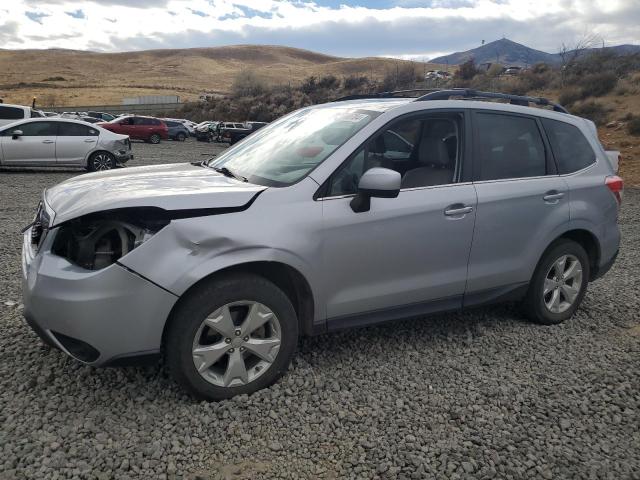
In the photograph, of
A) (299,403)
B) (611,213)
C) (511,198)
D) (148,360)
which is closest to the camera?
(148,360)

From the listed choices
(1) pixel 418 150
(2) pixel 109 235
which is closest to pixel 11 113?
(2) pixel 109 235

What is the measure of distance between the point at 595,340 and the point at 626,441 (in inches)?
59.1

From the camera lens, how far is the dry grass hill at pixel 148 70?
8462 centimetres

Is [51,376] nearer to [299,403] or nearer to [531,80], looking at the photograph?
[299,403]

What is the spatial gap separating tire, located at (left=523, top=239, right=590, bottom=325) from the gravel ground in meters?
0.24

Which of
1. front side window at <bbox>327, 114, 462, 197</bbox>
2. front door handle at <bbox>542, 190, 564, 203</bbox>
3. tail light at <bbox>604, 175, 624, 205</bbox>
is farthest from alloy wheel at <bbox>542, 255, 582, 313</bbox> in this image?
front side window at <bbox>327, 114, 462, 197</bbox>

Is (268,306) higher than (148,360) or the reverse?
higher

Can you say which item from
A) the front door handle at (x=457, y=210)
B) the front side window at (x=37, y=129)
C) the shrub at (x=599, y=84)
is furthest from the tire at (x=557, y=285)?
the shrub at (x=599, y=84)

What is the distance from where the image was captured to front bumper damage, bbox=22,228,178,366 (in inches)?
114

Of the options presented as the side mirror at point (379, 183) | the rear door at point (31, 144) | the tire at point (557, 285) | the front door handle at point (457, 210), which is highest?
the side mirror at point (379, 183)

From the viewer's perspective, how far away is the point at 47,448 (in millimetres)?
2805

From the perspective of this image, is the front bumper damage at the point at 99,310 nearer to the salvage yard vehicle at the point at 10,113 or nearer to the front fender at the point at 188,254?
the front fender at the point at 188,254

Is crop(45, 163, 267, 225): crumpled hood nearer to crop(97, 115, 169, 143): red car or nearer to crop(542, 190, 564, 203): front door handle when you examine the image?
crop(542, 190, 564, 203): front door handle

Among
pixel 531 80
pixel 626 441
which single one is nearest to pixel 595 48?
pixel 531 80
